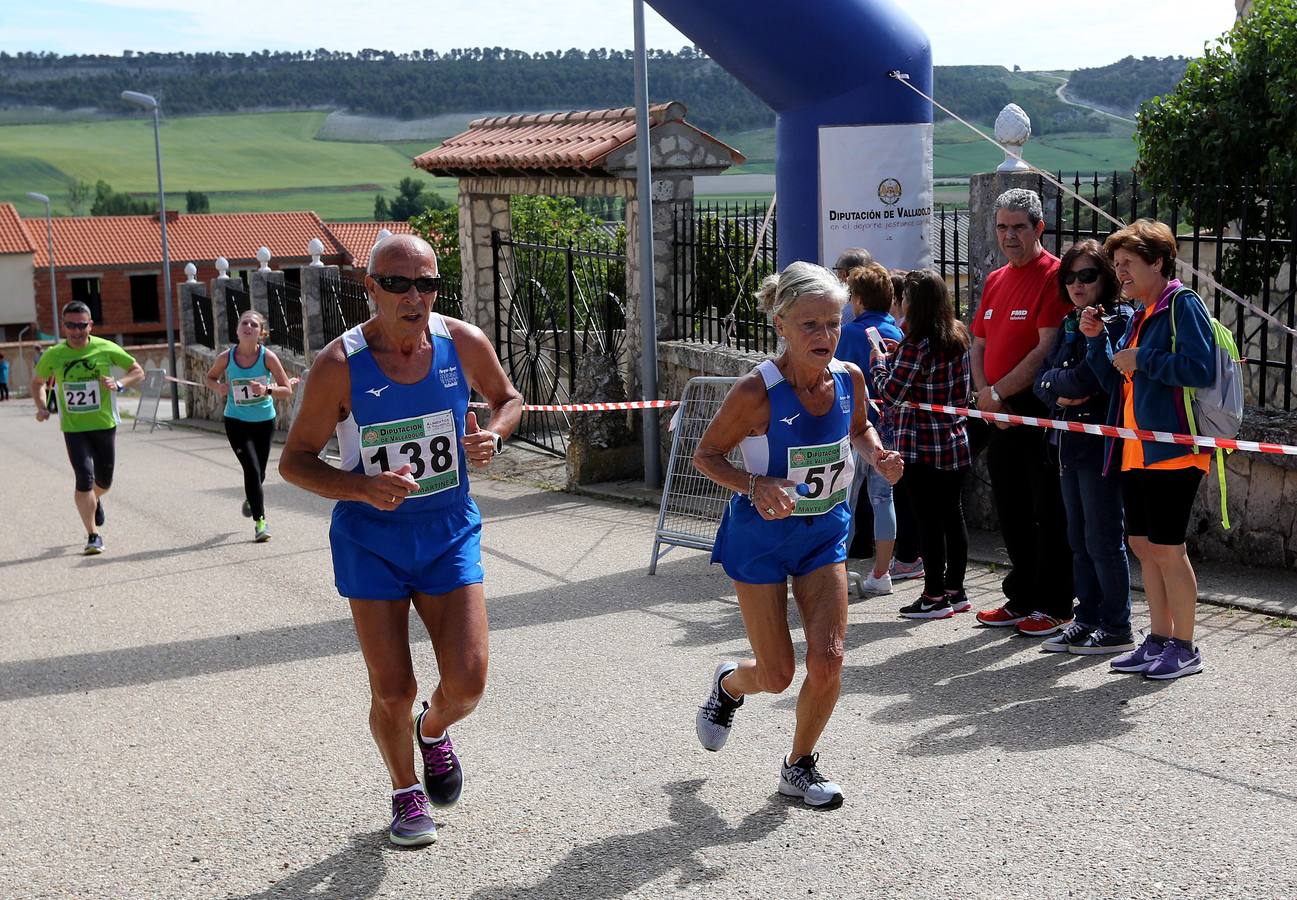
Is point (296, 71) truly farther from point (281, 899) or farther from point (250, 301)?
point (281, 899)

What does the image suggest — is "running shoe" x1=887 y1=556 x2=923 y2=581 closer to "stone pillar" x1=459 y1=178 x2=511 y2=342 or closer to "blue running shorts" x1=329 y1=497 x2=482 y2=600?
"blue running shorts" x1=329 y1=497 x2=482 y2=600

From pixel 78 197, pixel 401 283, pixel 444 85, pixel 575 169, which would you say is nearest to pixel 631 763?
pixel 401 283

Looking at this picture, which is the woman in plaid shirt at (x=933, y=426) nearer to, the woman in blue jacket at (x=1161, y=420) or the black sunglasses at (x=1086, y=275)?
the black sunglasses at (x=1086, y=275)

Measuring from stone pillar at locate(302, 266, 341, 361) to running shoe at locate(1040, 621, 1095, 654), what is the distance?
16.6m

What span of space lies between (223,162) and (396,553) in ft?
594

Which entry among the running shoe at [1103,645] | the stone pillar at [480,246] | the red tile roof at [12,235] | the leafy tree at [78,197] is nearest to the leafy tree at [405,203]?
the leafy tree at [78,197]

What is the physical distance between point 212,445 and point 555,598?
17.3 meters

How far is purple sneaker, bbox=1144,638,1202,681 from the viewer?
238 inches

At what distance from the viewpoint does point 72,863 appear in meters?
4.62

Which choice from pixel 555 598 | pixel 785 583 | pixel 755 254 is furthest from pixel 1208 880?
pixel 755 254

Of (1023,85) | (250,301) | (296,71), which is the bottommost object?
(250,301)

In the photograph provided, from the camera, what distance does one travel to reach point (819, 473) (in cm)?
475

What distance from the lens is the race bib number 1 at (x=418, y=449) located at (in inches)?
176

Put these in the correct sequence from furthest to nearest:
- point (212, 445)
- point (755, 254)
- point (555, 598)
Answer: point (212, 445), point (755, 254), point (555, 598)
